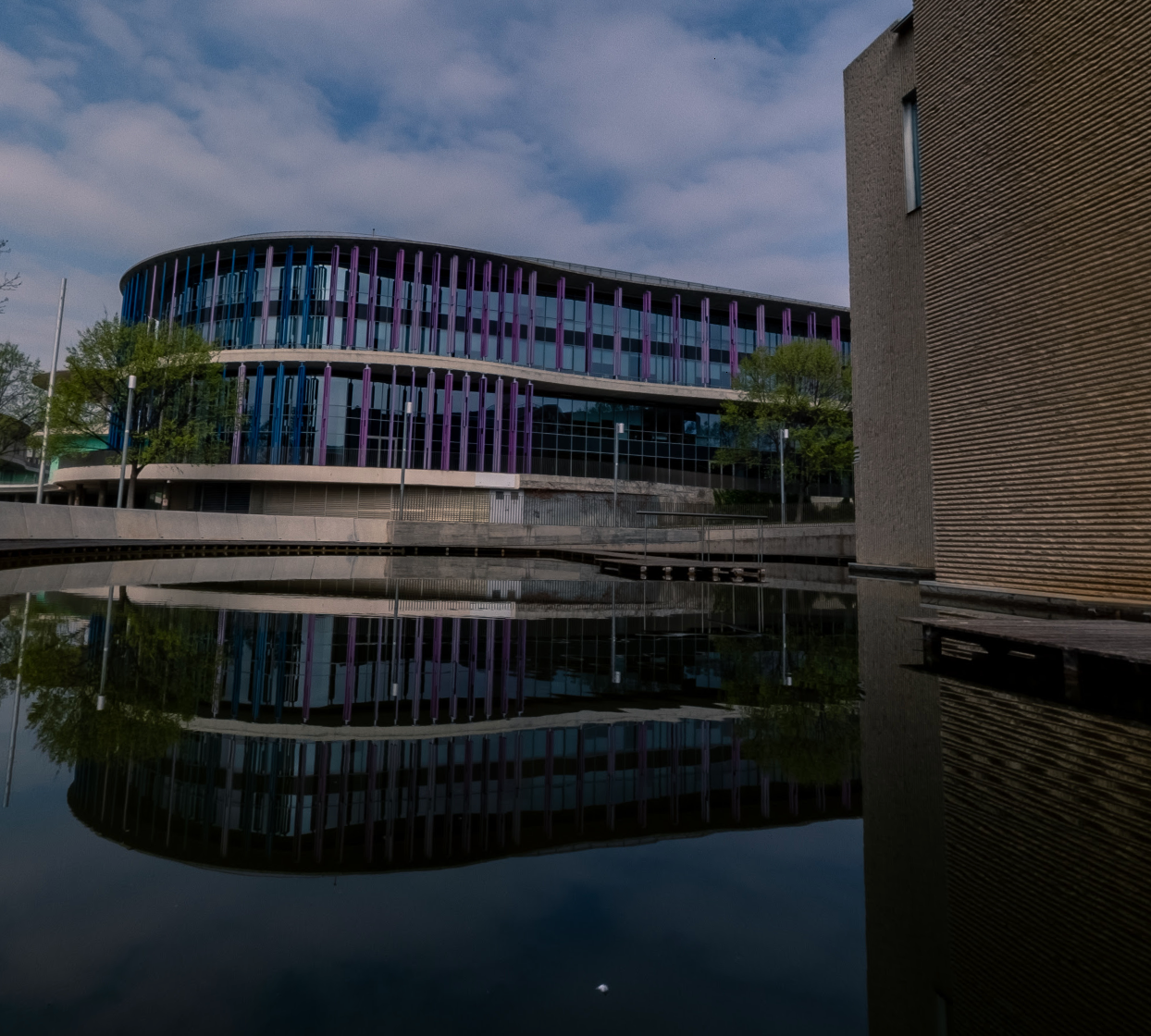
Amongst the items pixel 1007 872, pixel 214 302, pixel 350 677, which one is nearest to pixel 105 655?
pixel 350 677

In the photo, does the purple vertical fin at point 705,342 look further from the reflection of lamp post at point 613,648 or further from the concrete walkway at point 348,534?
the reflection of lamp post at point 613,648

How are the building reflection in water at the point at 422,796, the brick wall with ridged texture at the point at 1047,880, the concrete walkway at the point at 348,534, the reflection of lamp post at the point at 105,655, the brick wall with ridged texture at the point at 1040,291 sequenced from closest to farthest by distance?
the brick wall with ridged texture at the point at 1047,880
the building reflection in water at the point at 422,796
the reflection of lamp post at the point at 105,655
the brick wall with ridged texture at the point at 1040,291
the concrete walkway at the point at 348,534

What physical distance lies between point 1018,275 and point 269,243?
173ft

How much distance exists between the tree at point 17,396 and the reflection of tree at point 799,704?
2163 inches

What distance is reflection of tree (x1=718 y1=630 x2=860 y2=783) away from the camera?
4.35 metres

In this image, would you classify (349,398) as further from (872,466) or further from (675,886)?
(675,886)

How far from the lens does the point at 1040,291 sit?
14062 millimetres

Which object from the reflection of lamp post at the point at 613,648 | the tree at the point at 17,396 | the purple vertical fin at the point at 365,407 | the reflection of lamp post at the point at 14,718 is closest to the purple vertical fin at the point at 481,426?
the purple vertical fin at the point at 365,407

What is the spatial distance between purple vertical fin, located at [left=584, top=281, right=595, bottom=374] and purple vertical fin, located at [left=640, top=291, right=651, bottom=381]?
4.25 metres

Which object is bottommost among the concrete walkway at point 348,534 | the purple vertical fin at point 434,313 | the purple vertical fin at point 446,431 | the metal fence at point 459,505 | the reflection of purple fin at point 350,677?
the reflection of purple fin at point 350,677

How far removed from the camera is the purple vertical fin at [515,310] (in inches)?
2344

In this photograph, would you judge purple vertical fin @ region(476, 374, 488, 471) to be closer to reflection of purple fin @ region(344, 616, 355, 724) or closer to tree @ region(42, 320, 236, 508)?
tree @ region(42, 320, 236, 508)

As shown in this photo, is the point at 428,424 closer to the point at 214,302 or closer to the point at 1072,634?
the point at 214,302

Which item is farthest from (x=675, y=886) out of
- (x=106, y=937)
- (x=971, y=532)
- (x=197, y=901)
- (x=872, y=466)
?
(x=872, y=466)
